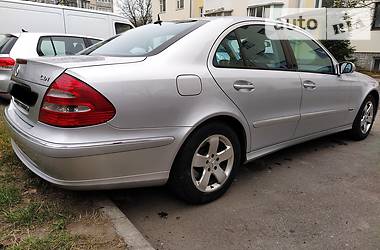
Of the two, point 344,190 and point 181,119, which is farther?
point 344,190

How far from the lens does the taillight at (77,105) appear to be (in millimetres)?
2186

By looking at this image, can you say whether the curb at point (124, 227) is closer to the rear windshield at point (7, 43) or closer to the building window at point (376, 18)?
the rear windshield at point (7, 43)

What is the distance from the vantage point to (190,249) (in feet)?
7.57

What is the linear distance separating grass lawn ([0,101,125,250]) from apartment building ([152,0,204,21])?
2547cm

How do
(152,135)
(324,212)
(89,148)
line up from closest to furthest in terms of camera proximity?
(89,148), (152,135), (324,212)

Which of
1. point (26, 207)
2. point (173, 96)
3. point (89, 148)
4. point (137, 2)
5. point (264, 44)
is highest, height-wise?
point (137, 2)

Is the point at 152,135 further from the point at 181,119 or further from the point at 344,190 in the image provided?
the point at 344,190

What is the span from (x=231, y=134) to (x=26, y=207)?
1.68m

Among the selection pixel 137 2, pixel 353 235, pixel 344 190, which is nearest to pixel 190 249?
Result: pixel 353 235

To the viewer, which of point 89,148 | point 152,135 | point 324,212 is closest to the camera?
point 89,148

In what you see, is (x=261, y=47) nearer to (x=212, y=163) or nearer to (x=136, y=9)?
(x=212, y=163)

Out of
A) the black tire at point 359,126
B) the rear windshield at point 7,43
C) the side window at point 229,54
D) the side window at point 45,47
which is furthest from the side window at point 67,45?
the black tire at point 359,126

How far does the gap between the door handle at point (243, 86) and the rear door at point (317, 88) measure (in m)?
0.88

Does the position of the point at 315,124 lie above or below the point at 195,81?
below
